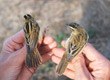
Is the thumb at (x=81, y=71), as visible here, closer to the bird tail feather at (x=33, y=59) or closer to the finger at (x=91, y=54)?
the finger at (x=91, y=54)

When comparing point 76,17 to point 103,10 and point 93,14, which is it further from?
point 103,10

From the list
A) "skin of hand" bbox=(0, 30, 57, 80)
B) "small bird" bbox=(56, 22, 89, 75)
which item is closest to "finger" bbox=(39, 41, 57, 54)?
"skin of hand" bbox=(0, 30, 57, 80)

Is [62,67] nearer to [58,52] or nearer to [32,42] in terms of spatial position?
[58,52]

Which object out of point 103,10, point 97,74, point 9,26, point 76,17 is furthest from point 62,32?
point 97,74

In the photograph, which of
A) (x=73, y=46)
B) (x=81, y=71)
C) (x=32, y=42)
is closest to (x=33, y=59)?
(x=32, y=42)

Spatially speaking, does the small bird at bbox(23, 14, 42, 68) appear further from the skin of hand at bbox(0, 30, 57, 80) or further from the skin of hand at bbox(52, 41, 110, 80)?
the skin of hand at bbox(52, 41, 110, 80)

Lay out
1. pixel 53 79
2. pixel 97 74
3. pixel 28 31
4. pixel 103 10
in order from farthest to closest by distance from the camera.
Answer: pixel 103 10, pixel 53 79, pixel 28 31, pixel 97 74
